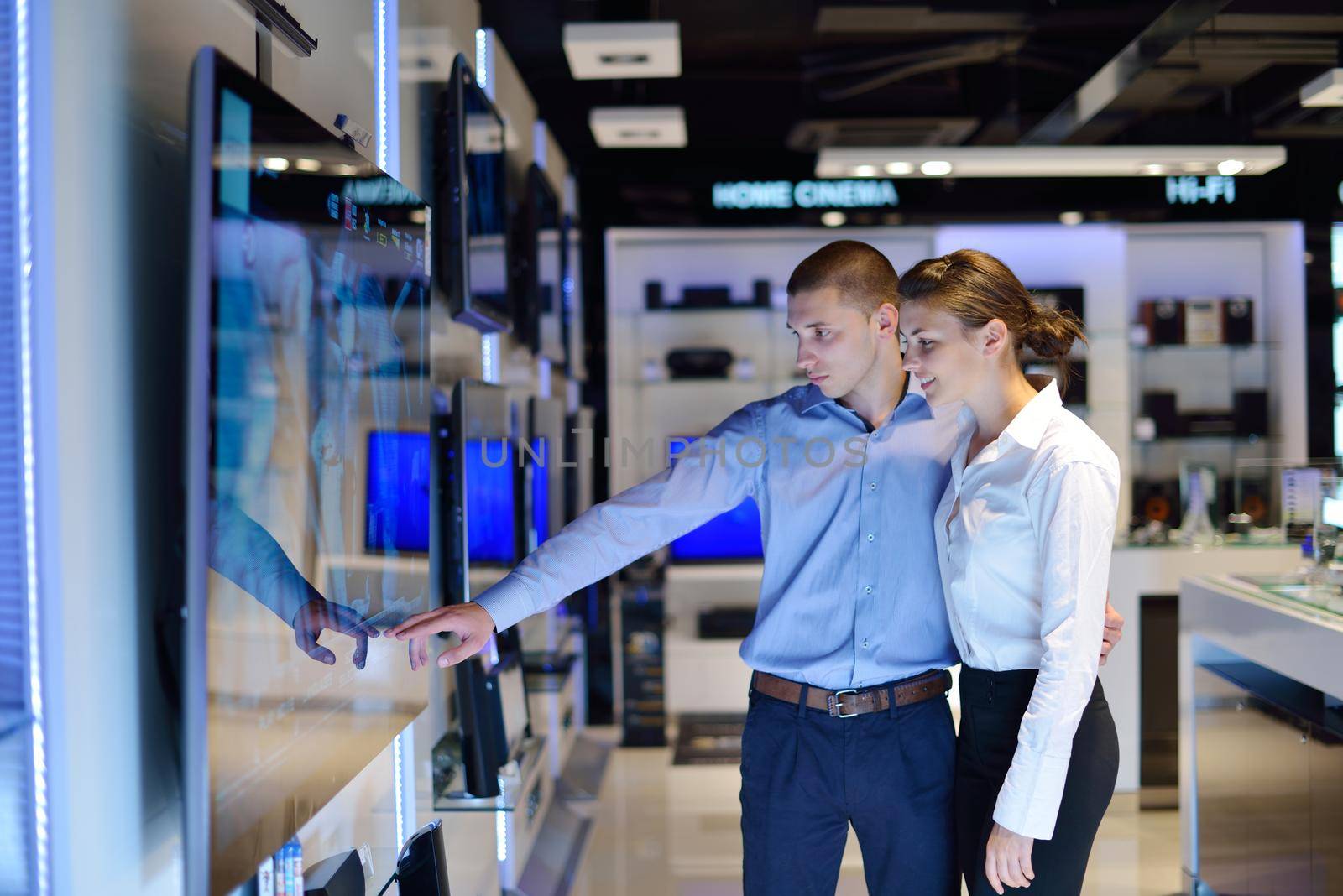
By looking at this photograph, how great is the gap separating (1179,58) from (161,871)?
14.8 ft

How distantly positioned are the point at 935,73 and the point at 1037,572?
3.34m

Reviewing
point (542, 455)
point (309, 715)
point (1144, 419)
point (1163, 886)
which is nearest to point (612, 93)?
point (542, 455)

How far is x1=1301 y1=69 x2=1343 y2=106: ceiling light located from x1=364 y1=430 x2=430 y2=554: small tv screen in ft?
12.4

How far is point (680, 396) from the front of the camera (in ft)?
20.5

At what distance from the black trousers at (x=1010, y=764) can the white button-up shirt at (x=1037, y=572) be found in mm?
51

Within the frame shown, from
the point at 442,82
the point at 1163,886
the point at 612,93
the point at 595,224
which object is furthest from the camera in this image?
the point at 595,224

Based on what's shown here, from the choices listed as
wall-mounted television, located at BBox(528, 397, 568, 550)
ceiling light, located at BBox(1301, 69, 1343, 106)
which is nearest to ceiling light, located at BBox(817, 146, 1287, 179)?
ceiling light, located at BBox(1301, 69, 1343, 106)

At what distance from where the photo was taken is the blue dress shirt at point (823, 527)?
2.18m

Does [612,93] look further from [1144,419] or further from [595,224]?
[1144,419]

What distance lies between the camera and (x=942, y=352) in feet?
6.79

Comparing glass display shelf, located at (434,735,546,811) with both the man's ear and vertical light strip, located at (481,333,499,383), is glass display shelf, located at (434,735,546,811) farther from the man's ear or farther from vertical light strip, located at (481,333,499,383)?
the man's ear

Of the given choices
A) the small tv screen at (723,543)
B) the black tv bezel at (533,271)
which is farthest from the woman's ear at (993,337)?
the small tv screen at (723,543)

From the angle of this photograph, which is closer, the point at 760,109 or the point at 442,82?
the point at 442,82

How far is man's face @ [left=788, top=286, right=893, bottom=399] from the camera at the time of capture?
2.23 m
